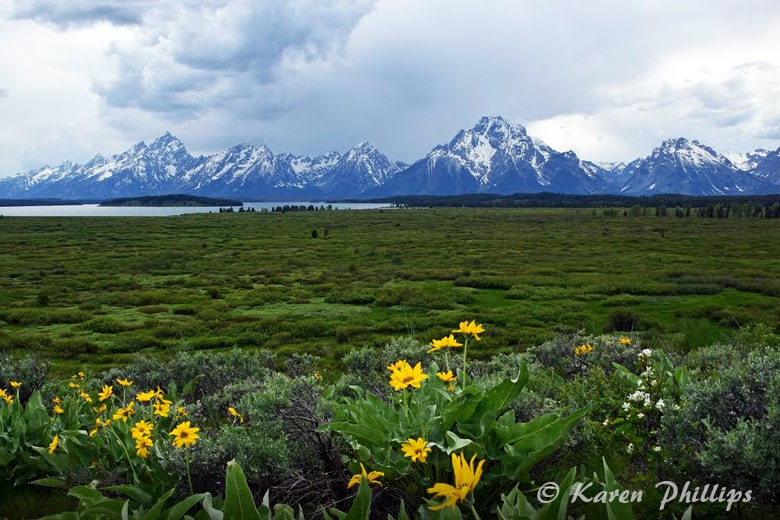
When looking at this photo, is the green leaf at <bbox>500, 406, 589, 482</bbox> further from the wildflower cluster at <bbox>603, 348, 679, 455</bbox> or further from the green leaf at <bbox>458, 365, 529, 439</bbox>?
the wildflower cluster at <bbox>603, 348, 679, 455</bbox>

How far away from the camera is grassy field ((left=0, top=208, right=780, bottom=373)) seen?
16.8 metres

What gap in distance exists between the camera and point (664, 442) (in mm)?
3695

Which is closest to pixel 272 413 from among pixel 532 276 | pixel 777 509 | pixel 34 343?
pixel 777 509

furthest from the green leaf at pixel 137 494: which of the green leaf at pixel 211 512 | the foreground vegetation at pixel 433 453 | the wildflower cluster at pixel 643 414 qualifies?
the wildflower cluster at pixel 643 414

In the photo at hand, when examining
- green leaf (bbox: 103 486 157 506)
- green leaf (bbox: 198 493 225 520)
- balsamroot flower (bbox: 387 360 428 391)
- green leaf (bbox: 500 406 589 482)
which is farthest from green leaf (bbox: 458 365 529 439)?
green leaf (bbox: 103 486 157 506)

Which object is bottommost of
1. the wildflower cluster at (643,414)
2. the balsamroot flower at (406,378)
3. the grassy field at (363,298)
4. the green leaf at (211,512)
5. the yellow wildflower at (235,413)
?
the grassy field at (363,298)

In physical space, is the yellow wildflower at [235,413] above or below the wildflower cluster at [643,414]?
below

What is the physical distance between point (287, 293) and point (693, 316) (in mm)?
18123

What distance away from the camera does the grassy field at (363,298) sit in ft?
55.2

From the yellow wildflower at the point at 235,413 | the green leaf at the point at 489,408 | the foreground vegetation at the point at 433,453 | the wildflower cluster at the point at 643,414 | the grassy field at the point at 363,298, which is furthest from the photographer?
the grassy field at the point at 363,298

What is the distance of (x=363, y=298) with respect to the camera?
24.2 metres

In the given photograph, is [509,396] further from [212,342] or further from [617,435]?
[212,342]

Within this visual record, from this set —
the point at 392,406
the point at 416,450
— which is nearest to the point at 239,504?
the point at 416,450

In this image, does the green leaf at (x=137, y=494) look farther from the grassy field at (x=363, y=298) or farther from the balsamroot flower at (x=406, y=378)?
the grassy field at (x=363, y=298)
